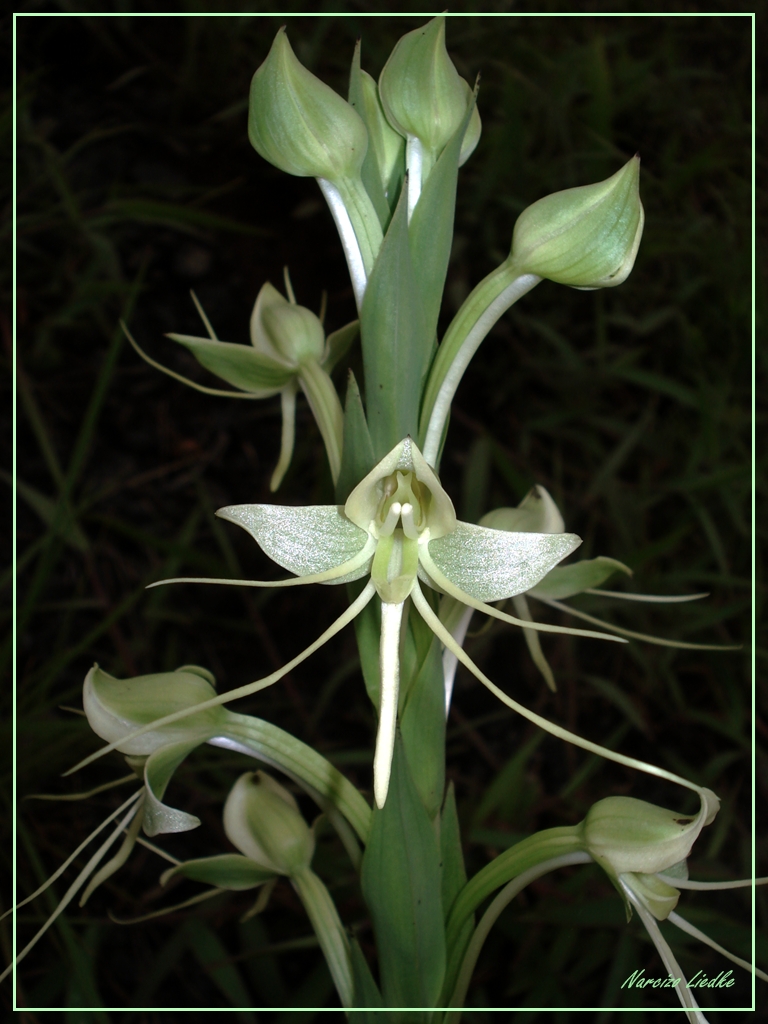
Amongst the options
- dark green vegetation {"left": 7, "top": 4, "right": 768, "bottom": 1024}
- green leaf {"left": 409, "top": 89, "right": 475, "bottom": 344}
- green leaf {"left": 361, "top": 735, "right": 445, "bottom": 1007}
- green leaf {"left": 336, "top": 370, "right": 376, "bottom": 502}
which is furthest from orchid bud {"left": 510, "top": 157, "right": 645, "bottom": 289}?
dark green vegetation {"left": 7, "top": 4, "right": 768, "bottom": 1024}

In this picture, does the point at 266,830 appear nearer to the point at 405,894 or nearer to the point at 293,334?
the point at 405,894

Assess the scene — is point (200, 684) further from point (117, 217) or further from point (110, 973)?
point (117, 217)

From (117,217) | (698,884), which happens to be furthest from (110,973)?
(117,217)

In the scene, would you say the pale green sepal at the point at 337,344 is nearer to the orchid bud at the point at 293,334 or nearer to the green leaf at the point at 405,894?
the orchid bud at the point at 293,334

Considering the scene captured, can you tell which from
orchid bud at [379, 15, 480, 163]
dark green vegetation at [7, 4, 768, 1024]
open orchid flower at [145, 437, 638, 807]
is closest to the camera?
open orchid flower at [145, 437, 638, 807]

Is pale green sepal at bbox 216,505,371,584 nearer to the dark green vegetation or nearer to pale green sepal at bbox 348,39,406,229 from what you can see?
pale green sepal at bbox 348,39,406,229

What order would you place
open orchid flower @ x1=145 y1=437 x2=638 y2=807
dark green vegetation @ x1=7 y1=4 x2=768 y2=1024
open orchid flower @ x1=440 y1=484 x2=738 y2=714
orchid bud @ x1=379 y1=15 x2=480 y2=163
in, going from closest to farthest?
open orchid flower @ x1=145 y1=437 x2=638 y2=807 → orchid bud @ x1=379 y1=15 x2=480 y2=163 → open orchid flower @ x1=440 y1=484 x2=738 y2=714 → dark green vegetation @ x1=7 y1=4 x2=768 y2=1024

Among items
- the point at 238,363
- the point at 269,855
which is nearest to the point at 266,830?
the point at 269,855
